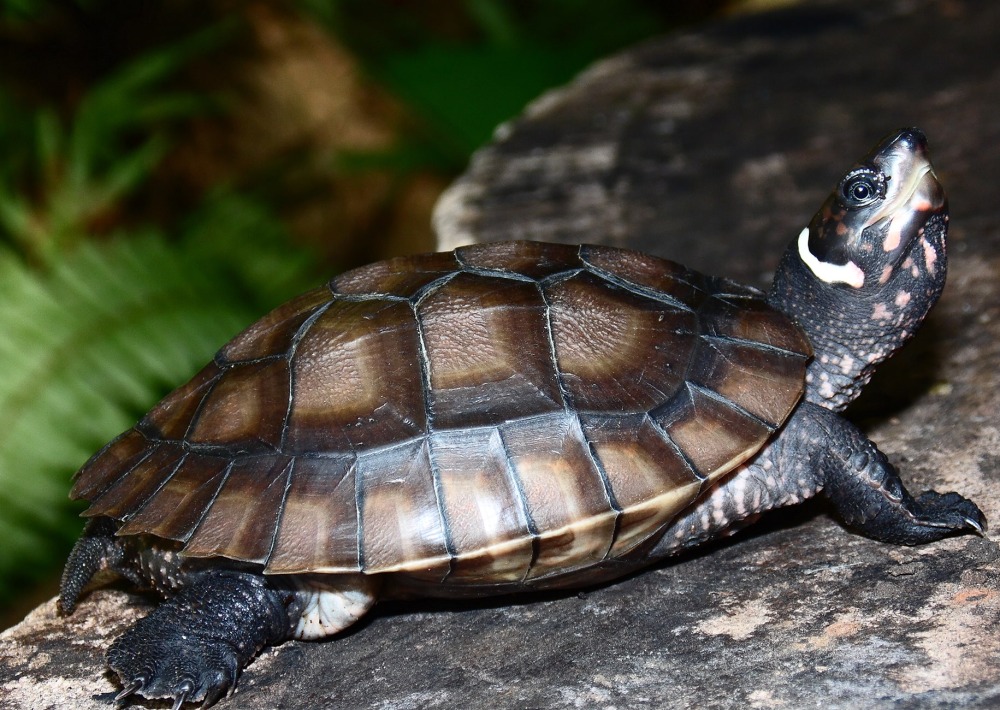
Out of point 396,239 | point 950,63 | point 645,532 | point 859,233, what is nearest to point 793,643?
point 645,532

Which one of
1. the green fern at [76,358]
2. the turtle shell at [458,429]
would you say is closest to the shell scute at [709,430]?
the turtle shell at [458,429]

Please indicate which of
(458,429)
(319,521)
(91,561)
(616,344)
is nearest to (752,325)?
(616,344)

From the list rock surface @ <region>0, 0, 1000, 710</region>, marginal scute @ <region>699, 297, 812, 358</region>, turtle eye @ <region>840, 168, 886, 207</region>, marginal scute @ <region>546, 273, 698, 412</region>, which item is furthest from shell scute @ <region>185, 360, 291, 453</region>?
turtle eye @ <region>840, 168, 886, 207</region>

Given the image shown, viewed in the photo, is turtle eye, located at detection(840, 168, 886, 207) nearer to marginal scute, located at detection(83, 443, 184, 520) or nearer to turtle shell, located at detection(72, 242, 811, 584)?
turtle shell, located at detection(72, 242, 811, 584)

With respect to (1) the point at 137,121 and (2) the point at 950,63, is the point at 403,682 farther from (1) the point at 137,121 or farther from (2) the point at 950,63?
(1) the point at 137,121

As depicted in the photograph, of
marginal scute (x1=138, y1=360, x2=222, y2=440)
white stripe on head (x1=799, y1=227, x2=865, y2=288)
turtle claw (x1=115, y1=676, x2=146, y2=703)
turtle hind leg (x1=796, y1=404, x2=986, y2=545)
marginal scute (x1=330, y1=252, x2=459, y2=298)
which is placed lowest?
turtle claw (x1=115, y1=676, x2=146, y2=703)

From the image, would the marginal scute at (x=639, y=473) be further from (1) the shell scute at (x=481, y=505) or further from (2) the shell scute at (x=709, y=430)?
(1) the shell scute at (x=481, y=505)

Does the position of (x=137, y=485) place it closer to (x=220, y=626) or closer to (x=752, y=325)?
(x=220, y=626)

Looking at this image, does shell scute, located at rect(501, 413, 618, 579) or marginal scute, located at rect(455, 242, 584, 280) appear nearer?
shell scute, located at rect(501, 413, 618, 579)
